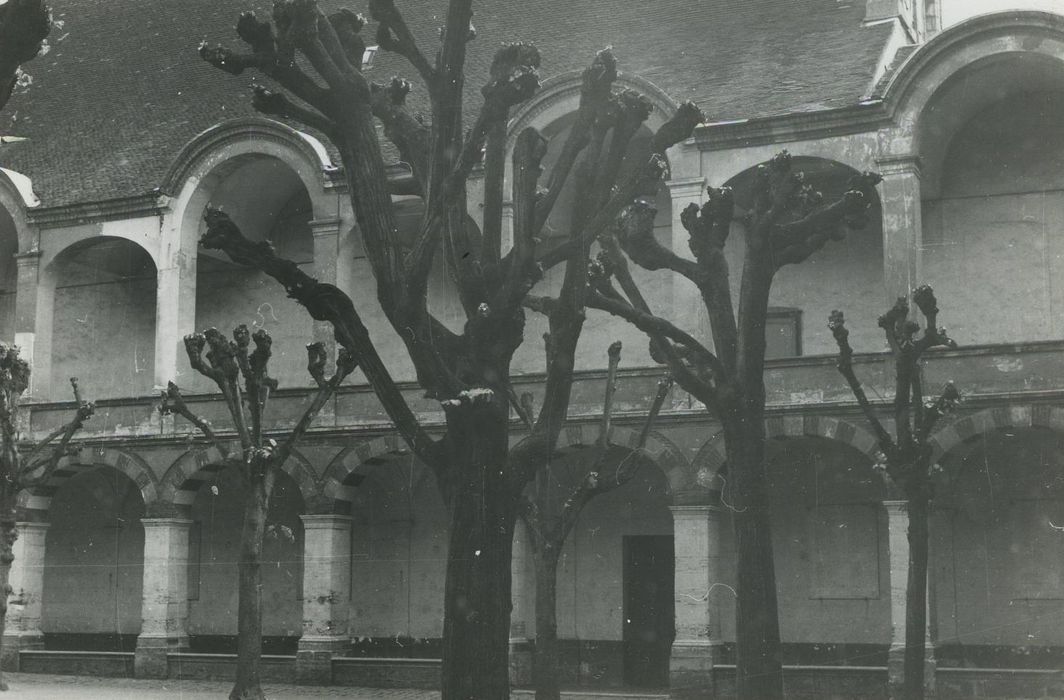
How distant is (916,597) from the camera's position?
17.9m

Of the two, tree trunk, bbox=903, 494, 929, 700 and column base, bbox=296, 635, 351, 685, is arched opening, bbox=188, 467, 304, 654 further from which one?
tree trunk, bbox=903, 494, 929, 700

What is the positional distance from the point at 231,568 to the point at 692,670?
1126 centimetres

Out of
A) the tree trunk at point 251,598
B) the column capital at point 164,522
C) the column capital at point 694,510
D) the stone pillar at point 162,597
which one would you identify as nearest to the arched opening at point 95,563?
the column capital at point 164,522

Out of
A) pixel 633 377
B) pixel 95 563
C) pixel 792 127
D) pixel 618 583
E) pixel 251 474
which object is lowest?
pixel 618 583

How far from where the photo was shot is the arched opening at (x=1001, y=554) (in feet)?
79.8

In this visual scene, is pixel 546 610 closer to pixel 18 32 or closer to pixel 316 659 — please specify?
pixel 316 659

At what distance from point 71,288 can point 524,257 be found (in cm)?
2352

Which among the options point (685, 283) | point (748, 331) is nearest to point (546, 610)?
point (748, 331)

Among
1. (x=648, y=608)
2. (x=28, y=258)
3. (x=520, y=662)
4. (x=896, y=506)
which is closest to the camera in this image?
(x=896, y=506)

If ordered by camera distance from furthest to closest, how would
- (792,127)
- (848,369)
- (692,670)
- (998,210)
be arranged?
1. (998,210)
2. (792,127)
3. (692,670)
4. (848,369)

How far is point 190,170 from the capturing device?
95.8 feet

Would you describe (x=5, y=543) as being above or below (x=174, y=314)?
below

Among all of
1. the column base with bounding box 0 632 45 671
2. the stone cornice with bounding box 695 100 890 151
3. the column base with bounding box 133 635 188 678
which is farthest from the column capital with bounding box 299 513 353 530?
the stone cornice with bounding box 695 100 890 151

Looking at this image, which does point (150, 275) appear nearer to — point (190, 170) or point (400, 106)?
point (190, 170)
